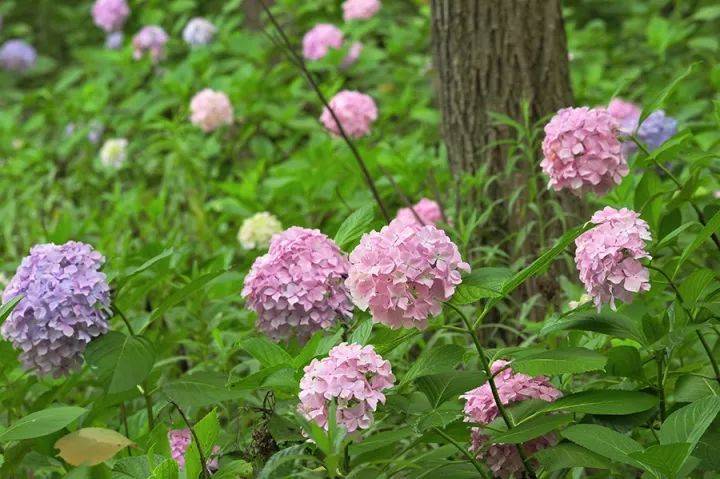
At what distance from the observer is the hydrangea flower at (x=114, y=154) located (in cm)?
507

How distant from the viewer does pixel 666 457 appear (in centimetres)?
145

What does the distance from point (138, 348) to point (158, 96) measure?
12.6 feet

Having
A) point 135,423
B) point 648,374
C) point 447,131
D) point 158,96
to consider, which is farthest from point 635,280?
point 158,96

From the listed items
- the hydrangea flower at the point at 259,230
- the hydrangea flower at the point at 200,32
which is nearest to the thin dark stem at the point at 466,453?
the hydrangea flower at the point at 259,230

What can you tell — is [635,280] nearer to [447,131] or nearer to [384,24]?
[447,131]

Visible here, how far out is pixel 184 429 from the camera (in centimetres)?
210

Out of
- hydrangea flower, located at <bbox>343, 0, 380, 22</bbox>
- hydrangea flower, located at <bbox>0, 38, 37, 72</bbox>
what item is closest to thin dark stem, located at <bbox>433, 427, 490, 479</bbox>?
hydrangea flower, located at <bbox>343, 0, 380, 22</bbox>

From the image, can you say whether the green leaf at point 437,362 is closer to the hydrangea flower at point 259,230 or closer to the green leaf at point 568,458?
the green leaf at point 568,458

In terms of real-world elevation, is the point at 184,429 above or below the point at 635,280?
below

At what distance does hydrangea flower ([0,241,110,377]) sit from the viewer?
1977mm

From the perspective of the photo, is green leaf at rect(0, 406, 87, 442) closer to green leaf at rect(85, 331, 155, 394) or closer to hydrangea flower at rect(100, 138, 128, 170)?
green leaf at rect(85, 331, 155, 394)

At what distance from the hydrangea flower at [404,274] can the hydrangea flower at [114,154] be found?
3.60 m

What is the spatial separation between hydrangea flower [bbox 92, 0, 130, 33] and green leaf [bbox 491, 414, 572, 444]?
504 centimetres

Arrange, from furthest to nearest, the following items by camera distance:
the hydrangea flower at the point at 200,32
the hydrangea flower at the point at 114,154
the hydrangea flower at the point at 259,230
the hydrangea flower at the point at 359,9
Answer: the hydrangea flower at the point at 200,32, the hydrangea flower at the point at 359,9, the hydrangea flower at the point at 114,154, the hydrangea flower at the point at 259,230
